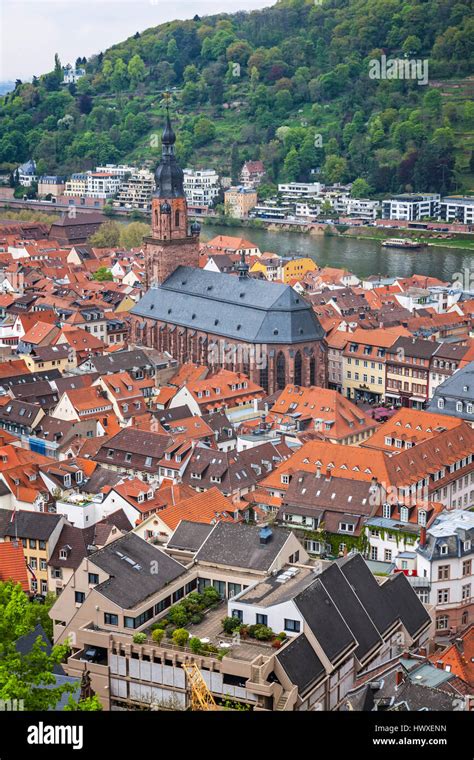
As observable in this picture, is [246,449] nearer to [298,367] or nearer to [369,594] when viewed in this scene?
[298,367]

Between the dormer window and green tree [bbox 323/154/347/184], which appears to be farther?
green tree [bbox 323/154/347/184]

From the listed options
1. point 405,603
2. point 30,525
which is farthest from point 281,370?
point 405,603

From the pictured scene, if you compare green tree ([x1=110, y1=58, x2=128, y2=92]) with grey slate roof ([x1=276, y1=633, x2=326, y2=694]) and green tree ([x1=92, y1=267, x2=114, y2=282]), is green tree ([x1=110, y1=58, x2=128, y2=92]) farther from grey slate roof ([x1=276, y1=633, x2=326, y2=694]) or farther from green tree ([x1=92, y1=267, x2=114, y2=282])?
grey slate roof ([x1=276, y1=633, x2=326, y2=694])

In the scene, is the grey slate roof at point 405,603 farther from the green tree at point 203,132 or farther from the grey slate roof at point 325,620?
the green tree at point 203,132

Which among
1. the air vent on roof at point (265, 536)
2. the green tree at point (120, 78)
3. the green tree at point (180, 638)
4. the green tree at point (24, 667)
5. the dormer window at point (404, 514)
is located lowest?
the dormer window at point (404, 514)

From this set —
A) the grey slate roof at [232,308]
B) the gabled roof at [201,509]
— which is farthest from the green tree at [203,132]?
the gabled roof at [201,509]

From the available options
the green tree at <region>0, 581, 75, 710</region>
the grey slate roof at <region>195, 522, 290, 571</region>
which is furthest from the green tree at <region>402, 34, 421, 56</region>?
the green tree at <region>0, 581, 75, 710</region>

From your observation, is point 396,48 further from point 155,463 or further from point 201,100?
point 155,463
